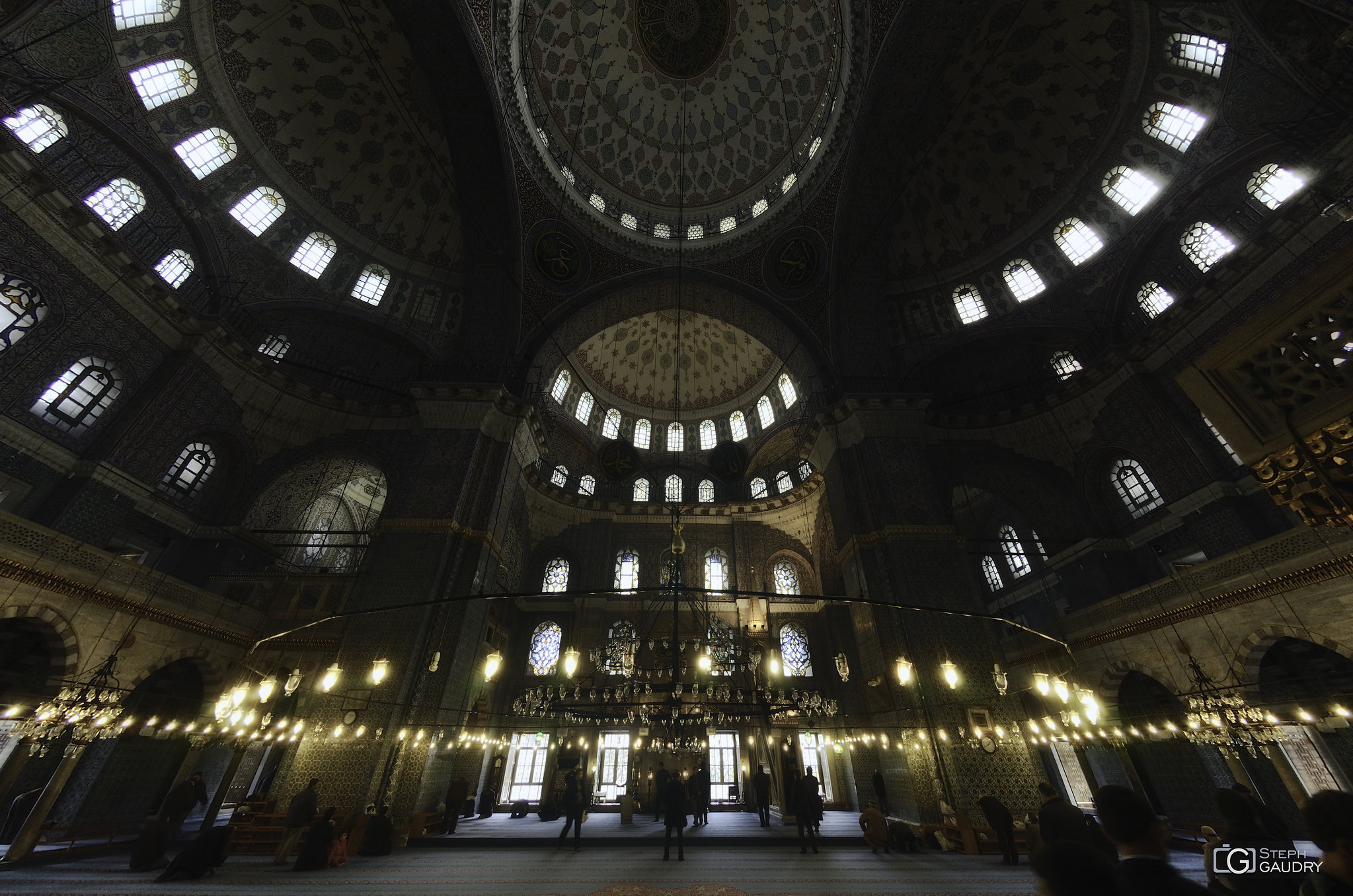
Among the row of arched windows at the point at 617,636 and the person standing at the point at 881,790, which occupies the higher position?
the row of arched windows at the point at 617,636

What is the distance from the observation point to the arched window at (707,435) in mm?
20906

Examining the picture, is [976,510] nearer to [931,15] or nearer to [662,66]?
[931,15]

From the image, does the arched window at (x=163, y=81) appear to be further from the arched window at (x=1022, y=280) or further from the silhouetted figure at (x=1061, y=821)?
the arched window at (x=1022, y=280)

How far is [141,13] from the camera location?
34.1 ft

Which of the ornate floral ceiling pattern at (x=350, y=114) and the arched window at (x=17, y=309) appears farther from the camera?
the ornate floral ceiling pattern at (x=350, y=114)

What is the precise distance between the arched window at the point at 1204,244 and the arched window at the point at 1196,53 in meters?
3.07

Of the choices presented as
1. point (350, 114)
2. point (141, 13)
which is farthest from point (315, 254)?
point (141, 13)

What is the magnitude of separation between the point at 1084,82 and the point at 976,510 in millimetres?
12005

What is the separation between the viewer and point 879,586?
10.6 metres

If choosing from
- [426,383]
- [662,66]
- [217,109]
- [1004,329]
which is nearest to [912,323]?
[1004,329]

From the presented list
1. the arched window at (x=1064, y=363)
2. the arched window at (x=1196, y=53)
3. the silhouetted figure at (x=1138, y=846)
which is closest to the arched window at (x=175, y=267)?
the silhouetted figure at (x=1138, y=846)

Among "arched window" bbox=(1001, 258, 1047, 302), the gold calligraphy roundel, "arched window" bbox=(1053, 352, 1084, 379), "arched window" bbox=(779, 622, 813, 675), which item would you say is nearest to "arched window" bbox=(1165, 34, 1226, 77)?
"arched window" bbox=(1001, 258, 1047, 302)

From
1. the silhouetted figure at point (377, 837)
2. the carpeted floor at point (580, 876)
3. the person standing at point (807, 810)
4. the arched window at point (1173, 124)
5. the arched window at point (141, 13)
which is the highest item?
the arched window at point (141, 13)

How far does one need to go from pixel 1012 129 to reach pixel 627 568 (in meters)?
17.6
